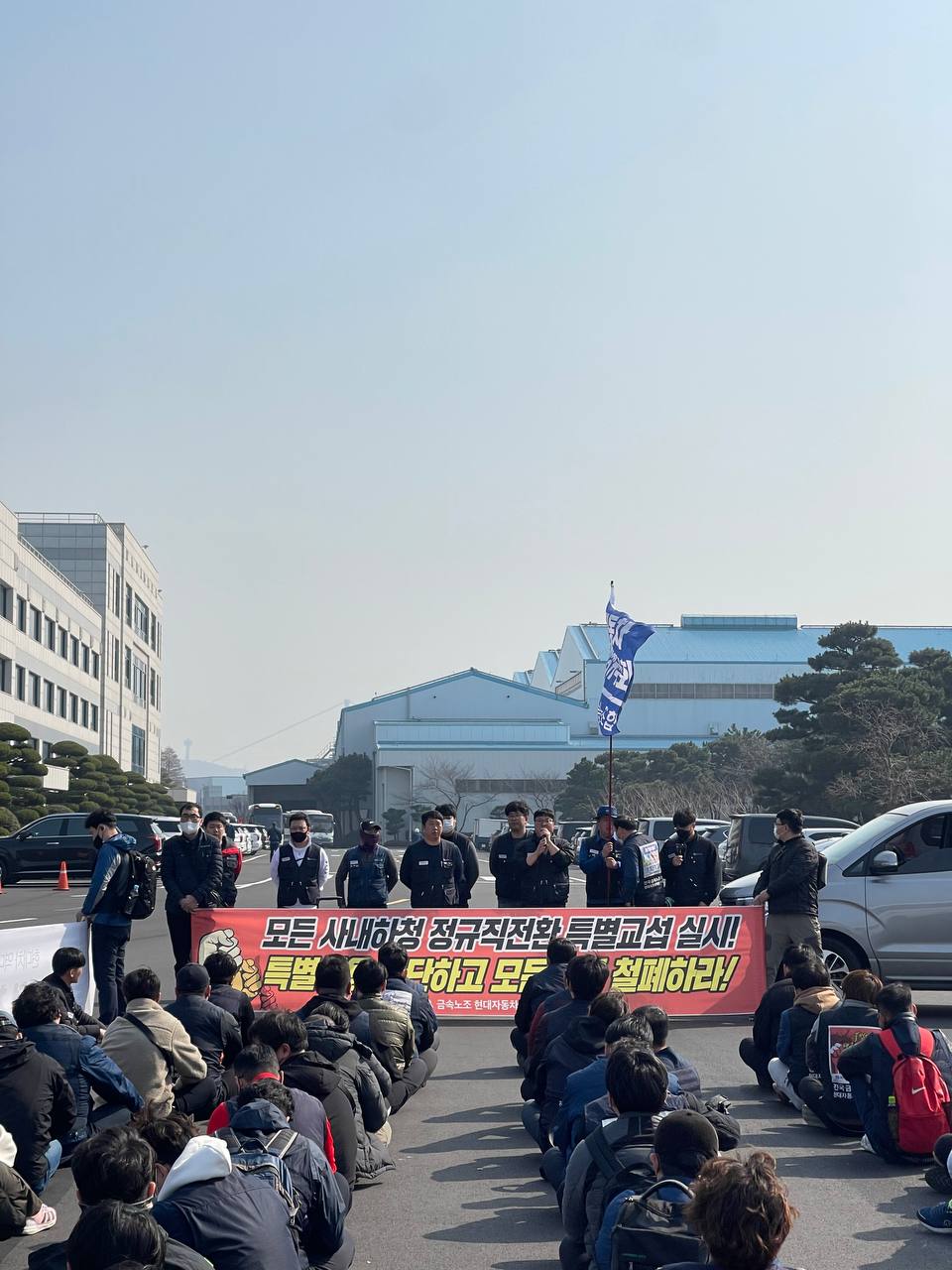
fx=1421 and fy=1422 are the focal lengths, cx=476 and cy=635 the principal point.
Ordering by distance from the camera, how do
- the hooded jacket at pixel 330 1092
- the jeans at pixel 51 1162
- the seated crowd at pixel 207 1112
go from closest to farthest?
the seated crowd at pixel 207 1112 → the hooded jacket at pixel 330 1092 → the jeans at pixel 51 1162

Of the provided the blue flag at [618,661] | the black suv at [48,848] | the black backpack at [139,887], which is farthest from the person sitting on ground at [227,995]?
the black suv at [48,848]

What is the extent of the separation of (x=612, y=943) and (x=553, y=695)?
95852 mm

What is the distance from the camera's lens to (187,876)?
1314 centimetres

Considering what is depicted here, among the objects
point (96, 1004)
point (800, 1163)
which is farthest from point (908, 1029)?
point (96, 1004)

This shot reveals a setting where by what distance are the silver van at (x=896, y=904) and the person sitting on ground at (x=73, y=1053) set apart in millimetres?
7765

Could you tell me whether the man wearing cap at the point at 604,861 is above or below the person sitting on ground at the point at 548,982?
above

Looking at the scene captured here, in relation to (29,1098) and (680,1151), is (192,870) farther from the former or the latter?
(680,1151)

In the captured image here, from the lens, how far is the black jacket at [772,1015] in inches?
384

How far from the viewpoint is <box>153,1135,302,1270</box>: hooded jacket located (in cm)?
450

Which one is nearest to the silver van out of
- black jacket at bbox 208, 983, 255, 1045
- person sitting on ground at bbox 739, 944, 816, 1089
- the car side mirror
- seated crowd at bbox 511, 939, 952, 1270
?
the car side mirror

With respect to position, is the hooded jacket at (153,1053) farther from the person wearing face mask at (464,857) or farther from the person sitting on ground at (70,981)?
the person wearing face mask at (464,857)

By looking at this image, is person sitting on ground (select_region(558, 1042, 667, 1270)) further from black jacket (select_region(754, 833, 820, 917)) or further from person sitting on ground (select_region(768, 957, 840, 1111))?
black jacket (select_region(754, 833, 820, 917))

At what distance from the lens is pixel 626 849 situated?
14.0 meters

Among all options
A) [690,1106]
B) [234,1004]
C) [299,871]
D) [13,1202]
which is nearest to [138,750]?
[299,871]
